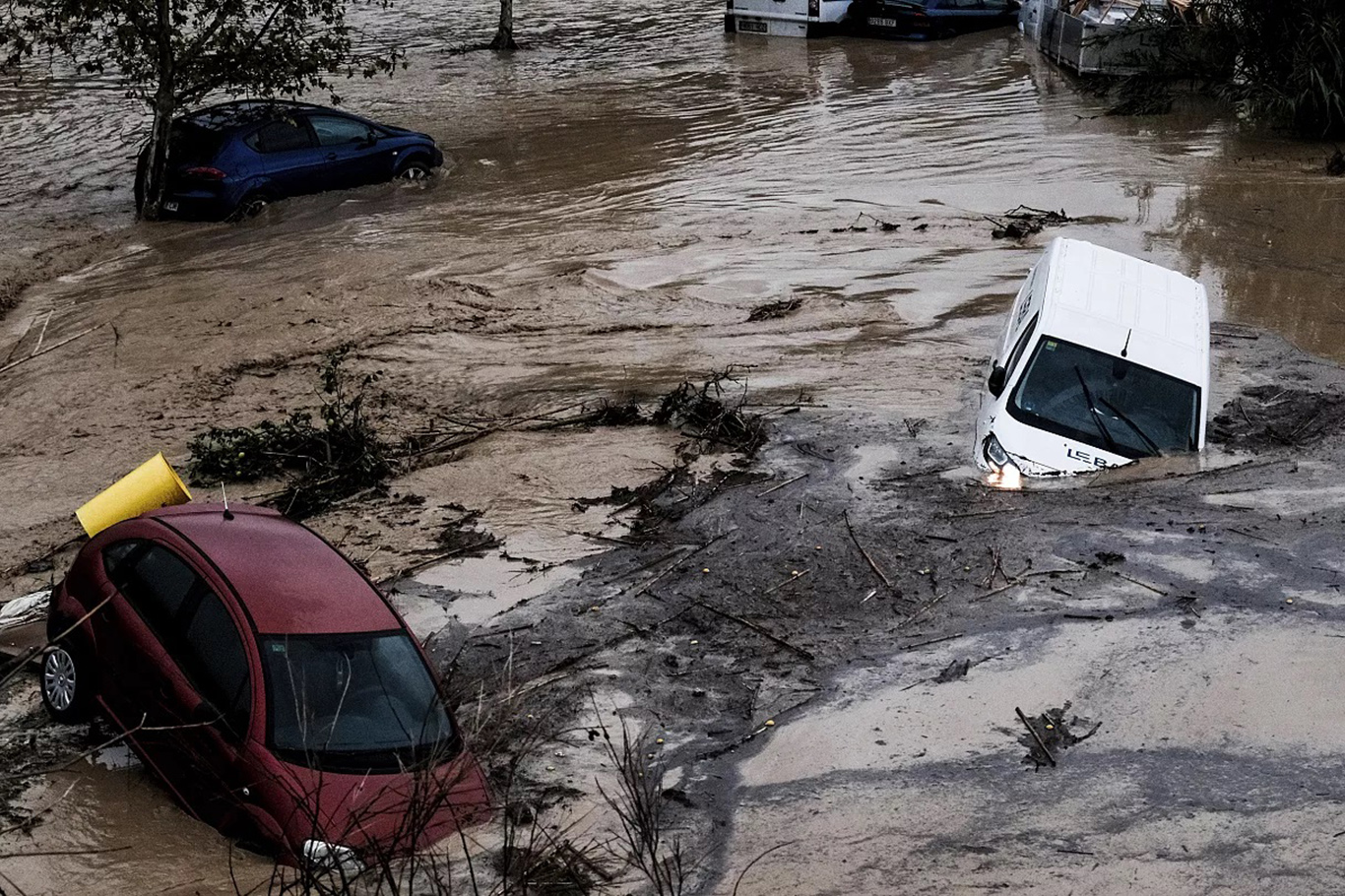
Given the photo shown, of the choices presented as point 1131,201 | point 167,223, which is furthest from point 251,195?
point 1131,201

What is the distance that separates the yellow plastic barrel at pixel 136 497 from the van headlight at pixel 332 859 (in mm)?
3341

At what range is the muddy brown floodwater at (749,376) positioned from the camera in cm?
653

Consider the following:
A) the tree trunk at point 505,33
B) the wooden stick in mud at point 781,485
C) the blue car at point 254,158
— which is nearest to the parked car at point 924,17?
the tree trunk at point 505,33

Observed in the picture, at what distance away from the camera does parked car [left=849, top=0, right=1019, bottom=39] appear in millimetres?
30109

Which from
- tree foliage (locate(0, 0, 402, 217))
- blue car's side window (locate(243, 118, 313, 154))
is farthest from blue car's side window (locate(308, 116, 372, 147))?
tree foliage (locate(0, 0, 402, 217))

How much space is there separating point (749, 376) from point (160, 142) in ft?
29.7

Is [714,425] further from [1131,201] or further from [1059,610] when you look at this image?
[1131,201]

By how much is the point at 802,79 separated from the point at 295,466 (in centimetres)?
1797

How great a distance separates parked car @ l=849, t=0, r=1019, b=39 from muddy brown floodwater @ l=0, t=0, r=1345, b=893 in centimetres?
368

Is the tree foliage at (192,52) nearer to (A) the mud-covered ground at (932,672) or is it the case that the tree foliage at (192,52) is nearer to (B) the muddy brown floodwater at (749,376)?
(B) the muddy brown floodwater at (749,376)

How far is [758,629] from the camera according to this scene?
8.30 m

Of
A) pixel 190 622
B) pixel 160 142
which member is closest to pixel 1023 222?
pixel 160 142

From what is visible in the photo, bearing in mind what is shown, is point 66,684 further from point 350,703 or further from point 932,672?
point 932,672

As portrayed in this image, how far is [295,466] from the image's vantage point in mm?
10922
